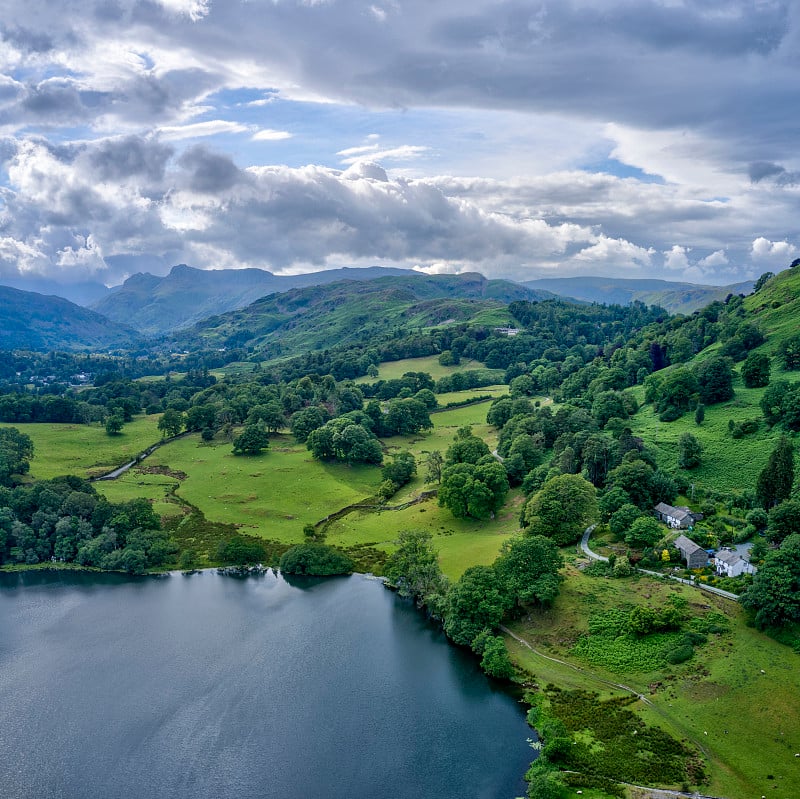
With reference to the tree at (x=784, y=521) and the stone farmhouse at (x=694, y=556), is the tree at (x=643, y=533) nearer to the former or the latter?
the stone farmhouse at (x=694, y=556)

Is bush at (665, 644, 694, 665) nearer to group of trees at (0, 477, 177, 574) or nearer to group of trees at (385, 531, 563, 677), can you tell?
group of trees at (385, 531, 563, 677)

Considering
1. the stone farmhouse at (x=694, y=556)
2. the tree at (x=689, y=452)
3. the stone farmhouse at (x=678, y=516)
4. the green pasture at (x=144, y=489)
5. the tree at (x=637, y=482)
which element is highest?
the tree at (x=689, y=452)

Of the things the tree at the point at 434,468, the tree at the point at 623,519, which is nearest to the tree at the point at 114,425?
the tree at the point at 434,468

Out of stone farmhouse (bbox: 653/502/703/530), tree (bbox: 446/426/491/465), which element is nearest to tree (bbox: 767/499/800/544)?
stone farmhouse (bbox: 653/502/703/530)

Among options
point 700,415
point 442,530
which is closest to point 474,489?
point 442,530

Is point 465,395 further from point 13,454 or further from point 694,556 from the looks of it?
point 694,556

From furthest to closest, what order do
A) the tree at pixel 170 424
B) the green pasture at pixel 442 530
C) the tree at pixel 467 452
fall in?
the tree at pixel 170 424 < the tree at pixel 467 452 < the green pasture at pixel 442 530

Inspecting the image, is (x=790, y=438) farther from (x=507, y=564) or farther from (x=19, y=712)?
(x=19, y=712)
